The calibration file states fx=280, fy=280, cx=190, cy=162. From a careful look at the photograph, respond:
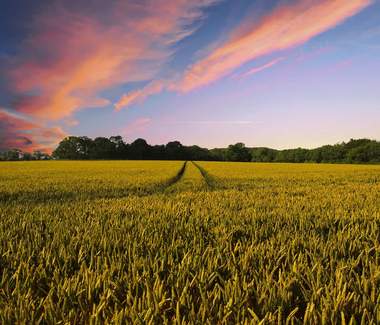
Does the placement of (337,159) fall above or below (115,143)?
below

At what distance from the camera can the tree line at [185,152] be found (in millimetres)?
109938

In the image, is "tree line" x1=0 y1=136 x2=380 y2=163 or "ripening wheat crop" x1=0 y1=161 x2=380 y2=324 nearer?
"ripening wheat crop" x1=0 y1=161 x2=380 y2=324

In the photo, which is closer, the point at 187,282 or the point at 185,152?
the point at 187,282

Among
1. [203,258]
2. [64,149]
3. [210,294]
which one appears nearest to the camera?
[210,294]

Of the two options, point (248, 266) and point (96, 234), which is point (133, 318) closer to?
point (248, 266)

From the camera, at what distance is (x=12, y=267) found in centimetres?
243

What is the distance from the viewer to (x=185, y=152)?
126312 mm

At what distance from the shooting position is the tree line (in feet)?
361

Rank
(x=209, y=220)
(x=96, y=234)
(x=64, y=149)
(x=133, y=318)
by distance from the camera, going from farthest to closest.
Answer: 1. (x=64, y=149)
2. (x=209, y=220)
3. (x=96, y=234)
4. (x=133, y=318)

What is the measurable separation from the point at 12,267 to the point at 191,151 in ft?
409

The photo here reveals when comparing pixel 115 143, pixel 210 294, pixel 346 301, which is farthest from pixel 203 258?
pixel 115 143

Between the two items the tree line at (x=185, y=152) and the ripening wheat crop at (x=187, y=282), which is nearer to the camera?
the ripening wheat crop at (x=187, y=282)

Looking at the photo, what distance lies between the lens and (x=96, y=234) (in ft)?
11.3

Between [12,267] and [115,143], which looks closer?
[12,267]
